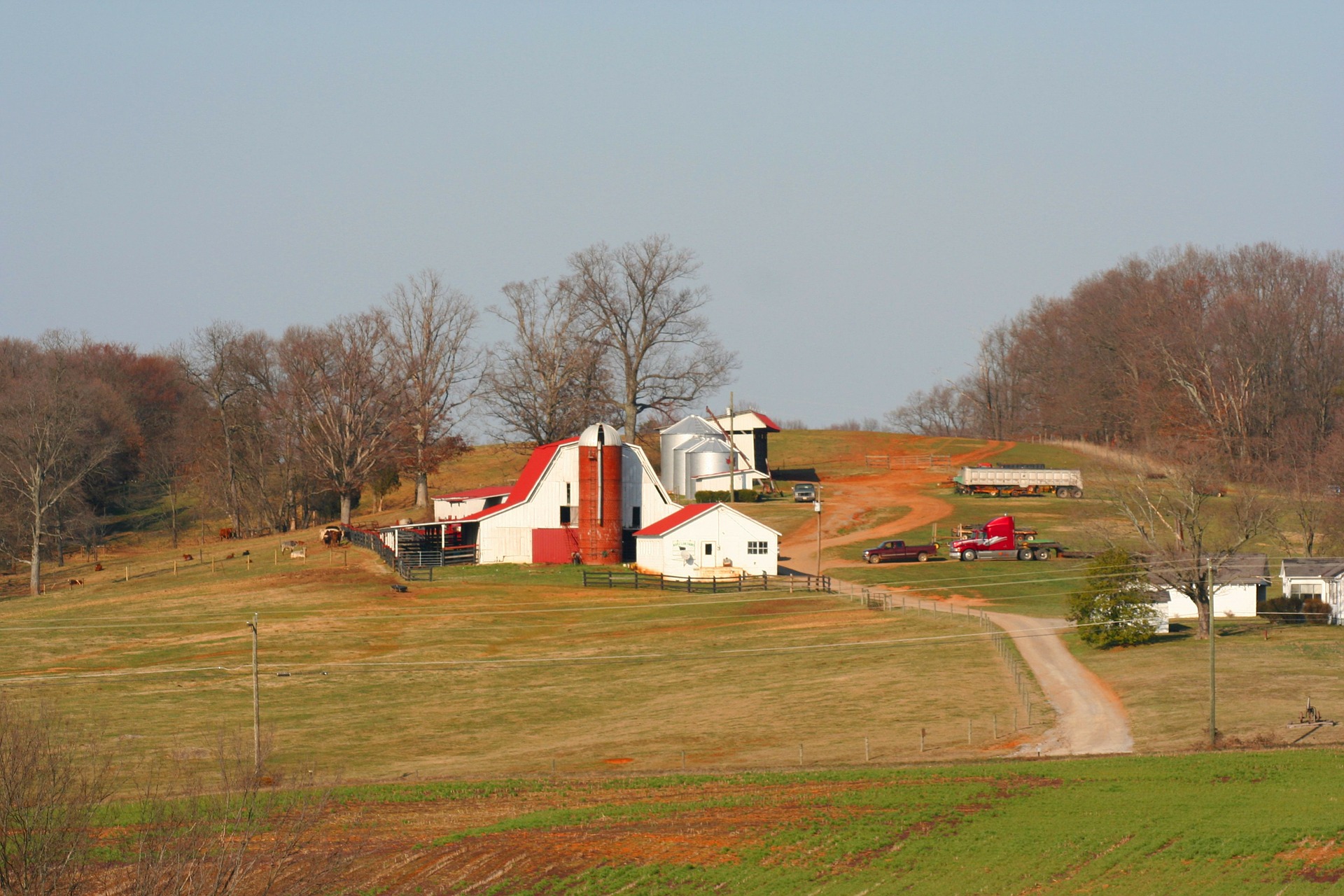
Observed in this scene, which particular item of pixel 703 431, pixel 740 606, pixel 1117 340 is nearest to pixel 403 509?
pixel 703 431

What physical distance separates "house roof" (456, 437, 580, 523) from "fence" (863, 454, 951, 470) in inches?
1843

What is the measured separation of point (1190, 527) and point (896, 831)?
33.0 metres

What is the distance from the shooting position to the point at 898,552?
7375cm

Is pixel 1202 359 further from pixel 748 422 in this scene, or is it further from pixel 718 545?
pixel 718 545

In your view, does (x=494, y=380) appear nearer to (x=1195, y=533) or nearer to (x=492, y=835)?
(x=1195, y=533)

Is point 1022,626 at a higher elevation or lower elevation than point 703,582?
lower

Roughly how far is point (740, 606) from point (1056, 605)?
16.4 m

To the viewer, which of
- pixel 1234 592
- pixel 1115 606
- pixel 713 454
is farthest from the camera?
pixel 713 454

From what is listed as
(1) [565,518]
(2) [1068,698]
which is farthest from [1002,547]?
(2) [1068,698]

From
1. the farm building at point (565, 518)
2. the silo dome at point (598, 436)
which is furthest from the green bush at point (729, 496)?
the silo dome at point (598, 436)

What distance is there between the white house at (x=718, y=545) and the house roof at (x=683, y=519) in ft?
0.14

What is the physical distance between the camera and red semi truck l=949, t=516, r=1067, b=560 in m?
73.8

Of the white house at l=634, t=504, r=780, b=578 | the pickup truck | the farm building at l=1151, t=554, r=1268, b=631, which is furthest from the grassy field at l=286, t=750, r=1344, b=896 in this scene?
the pickup truck

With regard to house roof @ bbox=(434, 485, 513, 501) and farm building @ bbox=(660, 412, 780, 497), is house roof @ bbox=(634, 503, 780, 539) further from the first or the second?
farm building @ bbox=(660, 412, 780, 497)
